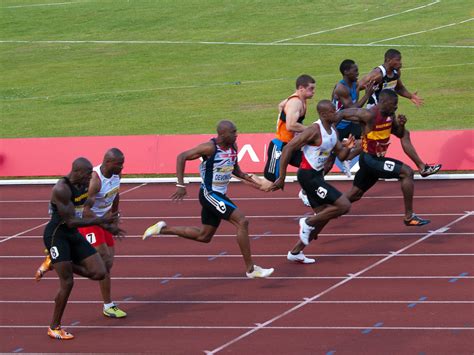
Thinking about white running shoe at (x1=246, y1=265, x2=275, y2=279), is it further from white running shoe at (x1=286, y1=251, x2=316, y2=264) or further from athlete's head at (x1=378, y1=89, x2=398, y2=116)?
athlete's head at (x1=378, y1=89, x2=398, y2=116)

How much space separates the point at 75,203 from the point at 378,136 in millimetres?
4961

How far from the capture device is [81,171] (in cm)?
1115

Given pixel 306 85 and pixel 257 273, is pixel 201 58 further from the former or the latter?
pixel 257 273

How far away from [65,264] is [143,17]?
3481cm

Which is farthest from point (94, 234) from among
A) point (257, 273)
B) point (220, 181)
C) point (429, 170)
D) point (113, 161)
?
point (429, 170)

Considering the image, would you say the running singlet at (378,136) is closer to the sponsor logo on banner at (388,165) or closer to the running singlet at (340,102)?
the sponsor logo on banner at (388,165)

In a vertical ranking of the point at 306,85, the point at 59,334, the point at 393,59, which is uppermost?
the point at 393,59

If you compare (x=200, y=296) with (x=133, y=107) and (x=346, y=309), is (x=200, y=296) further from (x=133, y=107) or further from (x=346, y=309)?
(x=133, y=107)

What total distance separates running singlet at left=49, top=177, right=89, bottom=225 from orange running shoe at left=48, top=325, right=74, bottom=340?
1106 millimetres

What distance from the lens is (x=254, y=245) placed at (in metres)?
15.1

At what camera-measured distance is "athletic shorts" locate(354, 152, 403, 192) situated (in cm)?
1457

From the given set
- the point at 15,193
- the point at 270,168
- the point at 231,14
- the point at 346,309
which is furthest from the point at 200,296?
the point at 231,14

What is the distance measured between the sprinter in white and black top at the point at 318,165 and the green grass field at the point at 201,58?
421 inches

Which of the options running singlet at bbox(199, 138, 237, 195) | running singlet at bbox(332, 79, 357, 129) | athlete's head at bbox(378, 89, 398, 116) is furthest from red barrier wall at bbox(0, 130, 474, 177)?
running singlet at bbox(199, 138, 237, 195)
